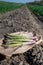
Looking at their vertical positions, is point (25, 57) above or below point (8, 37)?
below

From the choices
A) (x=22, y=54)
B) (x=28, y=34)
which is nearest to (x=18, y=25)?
(x=28, y=34)

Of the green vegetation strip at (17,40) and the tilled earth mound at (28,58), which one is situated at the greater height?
the green vegetation strip at (17,40)

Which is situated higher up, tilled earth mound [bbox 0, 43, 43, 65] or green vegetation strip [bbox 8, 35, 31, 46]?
green vegetation strip [bbox 8, 35, 31, 46]

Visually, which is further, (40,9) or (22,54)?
(40,9)

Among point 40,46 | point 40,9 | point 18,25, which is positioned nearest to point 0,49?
point 40,46

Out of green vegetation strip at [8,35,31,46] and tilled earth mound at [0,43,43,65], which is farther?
green vegetation strip at [8,35,31,46]

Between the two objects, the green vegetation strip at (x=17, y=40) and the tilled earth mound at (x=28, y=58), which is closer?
the tilled earth mound at (x=28, y=58)

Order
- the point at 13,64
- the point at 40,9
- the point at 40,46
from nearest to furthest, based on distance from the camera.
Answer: the point at 13,64 → the point at 40,46 → the point at 40,9

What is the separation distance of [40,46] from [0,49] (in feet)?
3.97

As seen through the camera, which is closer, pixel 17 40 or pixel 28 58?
pixel 28 58

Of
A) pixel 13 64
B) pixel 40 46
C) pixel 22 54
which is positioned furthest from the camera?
pixel 40 46

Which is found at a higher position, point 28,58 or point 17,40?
point 17,40

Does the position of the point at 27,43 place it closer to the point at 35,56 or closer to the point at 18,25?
the point at 35,56

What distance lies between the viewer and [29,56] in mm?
6883
